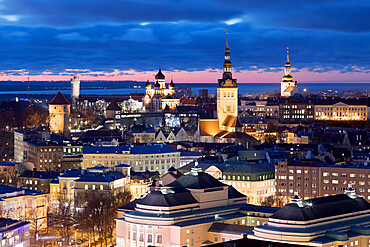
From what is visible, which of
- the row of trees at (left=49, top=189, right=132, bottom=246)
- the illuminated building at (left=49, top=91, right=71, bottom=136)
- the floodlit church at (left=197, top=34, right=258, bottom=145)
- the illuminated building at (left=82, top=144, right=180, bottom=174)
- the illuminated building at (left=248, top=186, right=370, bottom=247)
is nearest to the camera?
the illuminated building at (left=248, top=186, right=370, bottom=247)

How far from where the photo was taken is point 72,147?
139 m

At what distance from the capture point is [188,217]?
7606cm

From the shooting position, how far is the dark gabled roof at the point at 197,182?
263ft

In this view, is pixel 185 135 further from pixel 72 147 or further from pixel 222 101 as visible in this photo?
pixel 72 147

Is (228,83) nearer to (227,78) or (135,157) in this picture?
(227,78)

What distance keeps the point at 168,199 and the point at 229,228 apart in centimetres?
546

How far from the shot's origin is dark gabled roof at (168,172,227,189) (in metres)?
80.2

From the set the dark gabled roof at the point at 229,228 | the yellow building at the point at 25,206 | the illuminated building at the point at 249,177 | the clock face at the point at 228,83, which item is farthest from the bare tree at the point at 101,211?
the clock face at the point at 228,83

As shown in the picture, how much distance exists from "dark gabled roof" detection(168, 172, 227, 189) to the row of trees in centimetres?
859

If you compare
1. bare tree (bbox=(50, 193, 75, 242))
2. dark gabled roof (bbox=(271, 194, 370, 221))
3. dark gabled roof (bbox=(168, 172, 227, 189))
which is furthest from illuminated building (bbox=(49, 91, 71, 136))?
dark gabled roof (bbox=(271, 194, 370, 221))

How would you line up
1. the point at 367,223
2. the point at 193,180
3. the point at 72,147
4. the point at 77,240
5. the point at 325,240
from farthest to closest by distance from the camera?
1. the point at 72,147
2. the point at 77,240
3. the point at 193,180
4. the point at 367,223
5. the point at 325,240

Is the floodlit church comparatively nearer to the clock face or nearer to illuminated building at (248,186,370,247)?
the clock face

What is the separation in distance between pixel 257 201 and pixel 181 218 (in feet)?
105

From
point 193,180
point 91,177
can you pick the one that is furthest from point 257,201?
point 193,180
